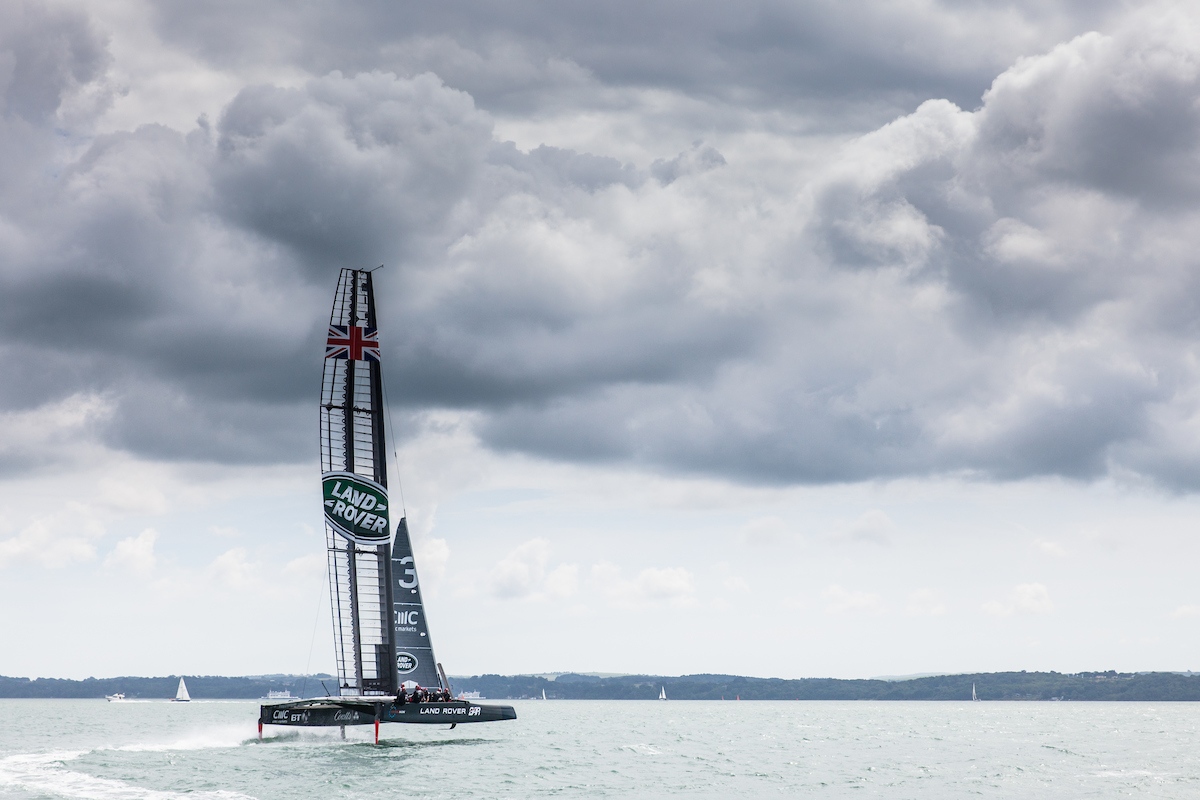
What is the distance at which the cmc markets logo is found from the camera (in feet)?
180

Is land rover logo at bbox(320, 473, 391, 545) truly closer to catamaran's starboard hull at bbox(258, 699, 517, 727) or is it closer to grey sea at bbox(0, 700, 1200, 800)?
catamaran's starboard hull at bbox(258, 699, 517, 727)

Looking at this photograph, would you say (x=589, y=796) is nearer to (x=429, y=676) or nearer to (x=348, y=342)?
(x=429, y=676)

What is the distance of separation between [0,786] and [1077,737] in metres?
69.2

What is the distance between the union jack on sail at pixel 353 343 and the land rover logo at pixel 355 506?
4.93 m

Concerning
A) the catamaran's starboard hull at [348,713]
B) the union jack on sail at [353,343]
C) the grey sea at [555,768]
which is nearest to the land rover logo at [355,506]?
the union jack on sail at [353,343]

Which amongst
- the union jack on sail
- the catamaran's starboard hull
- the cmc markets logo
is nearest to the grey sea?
the catamaran's starboard hull

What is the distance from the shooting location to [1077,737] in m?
86.6

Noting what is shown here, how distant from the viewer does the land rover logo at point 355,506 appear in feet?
173

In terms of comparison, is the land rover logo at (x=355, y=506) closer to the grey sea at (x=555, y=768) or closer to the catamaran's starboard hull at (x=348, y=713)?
the catamaran's starboard hull at (x=348, y=713)

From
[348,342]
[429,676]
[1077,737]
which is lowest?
[1077,737]

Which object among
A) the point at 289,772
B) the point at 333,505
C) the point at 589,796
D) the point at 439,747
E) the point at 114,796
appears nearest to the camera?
the point at 114,796

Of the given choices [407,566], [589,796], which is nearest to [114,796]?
[589,796]

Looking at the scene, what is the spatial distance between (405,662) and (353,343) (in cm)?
1374

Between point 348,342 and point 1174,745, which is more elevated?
point 348,342
